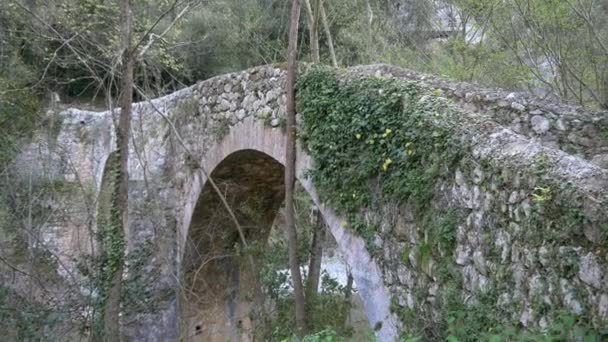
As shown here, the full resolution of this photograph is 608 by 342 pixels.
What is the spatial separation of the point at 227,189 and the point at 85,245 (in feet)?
12.3

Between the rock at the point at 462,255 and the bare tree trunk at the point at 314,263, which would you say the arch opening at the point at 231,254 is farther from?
the rock at the point at 462,255

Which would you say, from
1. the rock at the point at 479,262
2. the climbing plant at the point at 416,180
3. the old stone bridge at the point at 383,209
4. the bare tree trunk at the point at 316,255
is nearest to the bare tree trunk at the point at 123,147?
the old stone bridge at the point at 383,209

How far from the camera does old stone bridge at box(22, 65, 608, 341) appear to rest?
2510 mm

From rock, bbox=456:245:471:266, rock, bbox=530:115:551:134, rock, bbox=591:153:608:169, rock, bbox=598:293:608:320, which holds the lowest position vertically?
rock, bbox=598:293:608:320

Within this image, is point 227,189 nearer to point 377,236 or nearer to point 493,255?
point 377,236

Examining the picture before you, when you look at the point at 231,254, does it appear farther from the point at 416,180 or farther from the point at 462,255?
the point at 462,255

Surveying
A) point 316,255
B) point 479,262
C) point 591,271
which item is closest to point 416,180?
point 479,262

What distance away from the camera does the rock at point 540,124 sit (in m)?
4.55

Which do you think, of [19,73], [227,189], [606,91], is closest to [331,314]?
[227,189]

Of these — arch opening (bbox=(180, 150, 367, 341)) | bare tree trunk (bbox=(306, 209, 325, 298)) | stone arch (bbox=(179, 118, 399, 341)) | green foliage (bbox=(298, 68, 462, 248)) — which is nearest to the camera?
green foliage (bbox=(298, 68, 462, 248))

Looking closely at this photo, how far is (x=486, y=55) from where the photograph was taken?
1082cm

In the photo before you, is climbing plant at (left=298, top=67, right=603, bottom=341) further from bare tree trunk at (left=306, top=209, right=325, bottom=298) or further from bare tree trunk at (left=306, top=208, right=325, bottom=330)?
bare tree trunk at (left=306, top=209, right=325, bottom=298)

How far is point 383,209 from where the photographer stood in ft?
13.5

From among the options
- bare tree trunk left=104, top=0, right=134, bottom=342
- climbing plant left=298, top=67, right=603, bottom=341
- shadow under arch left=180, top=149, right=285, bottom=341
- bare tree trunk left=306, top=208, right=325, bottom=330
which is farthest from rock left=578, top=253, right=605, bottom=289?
bare tree trunk left=104, top=0, right=134, bottom=342
